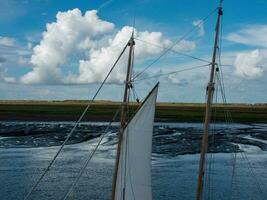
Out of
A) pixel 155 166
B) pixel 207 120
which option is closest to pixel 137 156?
pixel 207 120

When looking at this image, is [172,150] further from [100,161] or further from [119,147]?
[119,147]

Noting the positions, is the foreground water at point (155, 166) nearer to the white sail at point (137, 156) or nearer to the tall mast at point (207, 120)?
the white sail at point (137, 156)

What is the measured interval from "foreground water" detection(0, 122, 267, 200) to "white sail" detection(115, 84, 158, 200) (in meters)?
12.5

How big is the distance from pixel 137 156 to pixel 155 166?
28.9 meters

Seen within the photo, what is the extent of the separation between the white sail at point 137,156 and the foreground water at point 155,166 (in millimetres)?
12468

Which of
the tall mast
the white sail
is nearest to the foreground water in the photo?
the white sail

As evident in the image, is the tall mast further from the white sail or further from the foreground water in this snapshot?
the foreground water

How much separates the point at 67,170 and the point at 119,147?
2814 centimetres

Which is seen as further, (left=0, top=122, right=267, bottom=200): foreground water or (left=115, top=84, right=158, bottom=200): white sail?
(left=0, top=122, right=267, bottom=200): foreground water

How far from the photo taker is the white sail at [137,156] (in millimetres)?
21719

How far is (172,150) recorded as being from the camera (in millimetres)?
63781

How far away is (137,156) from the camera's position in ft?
73.7

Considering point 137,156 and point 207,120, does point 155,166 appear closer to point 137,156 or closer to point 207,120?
point 137,156

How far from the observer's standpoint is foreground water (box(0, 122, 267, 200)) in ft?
128
